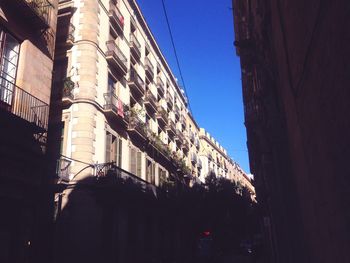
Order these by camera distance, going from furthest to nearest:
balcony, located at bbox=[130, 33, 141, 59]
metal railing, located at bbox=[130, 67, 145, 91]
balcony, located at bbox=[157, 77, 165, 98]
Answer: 1. balcony, located at bbox=[157, 77, 165, 98]
2. balcony, located at bbox=[130, 33, 141, 59]
3. metal railing, located at bbox=[130, 67, 145, 91]

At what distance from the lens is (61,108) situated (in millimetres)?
17391

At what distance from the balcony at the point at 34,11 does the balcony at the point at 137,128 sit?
929 cm

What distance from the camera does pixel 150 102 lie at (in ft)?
84.5

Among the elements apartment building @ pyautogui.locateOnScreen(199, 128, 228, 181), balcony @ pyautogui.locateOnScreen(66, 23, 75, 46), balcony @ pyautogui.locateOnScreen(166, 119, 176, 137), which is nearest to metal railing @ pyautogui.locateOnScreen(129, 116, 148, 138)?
balcony @ pyautogui.locateOnScreen(66, 23, 75, 46)

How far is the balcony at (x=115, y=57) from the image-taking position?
64.6ft

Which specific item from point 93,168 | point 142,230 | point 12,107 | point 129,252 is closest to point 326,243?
point 12,107

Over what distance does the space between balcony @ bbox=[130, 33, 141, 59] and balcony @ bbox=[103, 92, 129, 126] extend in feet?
16.5

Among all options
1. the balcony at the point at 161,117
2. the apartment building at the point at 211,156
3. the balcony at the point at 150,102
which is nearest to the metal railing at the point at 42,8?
the balcony at the point at 150,102

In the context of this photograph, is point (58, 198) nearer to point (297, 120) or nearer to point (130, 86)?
point (130, 86)

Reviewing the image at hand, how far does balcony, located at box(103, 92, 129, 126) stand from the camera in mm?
18594

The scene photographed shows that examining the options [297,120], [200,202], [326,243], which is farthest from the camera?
[200,202]

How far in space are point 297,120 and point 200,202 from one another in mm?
21089

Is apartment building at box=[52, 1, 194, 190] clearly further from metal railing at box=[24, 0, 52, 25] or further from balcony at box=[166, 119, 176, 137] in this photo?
metal railing at box=[24, 0, 52, 25]

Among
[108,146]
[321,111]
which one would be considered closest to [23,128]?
[321,111]
